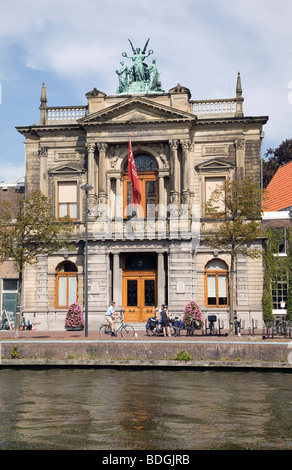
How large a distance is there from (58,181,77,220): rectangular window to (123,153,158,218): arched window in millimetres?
3331

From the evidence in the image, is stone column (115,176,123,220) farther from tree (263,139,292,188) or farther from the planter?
tree (263,139,292,188)

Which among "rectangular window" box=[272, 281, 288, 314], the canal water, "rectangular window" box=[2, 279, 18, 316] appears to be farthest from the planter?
"rectangular window" box=[272, 281, 288, 314]

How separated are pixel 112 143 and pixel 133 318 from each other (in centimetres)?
1125

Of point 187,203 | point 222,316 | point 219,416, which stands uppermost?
point 187,203

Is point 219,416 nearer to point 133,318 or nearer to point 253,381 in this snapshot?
point 253,381

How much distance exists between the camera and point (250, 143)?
131 feet

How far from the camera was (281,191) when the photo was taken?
45.8m

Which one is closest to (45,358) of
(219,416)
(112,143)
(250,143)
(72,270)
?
(219,416)

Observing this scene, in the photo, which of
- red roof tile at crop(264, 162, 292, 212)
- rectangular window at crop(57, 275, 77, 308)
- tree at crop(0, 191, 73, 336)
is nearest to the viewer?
tree at crop(0, 191, 73, 336)

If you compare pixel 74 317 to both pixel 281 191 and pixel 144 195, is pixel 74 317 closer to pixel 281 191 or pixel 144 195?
pixel 144 195

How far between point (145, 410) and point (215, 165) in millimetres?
24270

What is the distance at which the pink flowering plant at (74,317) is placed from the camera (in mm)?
36719

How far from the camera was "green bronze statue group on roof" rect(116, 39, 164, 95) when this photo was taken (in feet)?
137

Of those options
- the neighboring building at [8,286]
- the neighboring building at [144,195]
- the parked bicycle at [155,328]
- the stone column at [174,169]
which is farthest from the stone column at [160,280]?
the neighboring building at [8,286]
